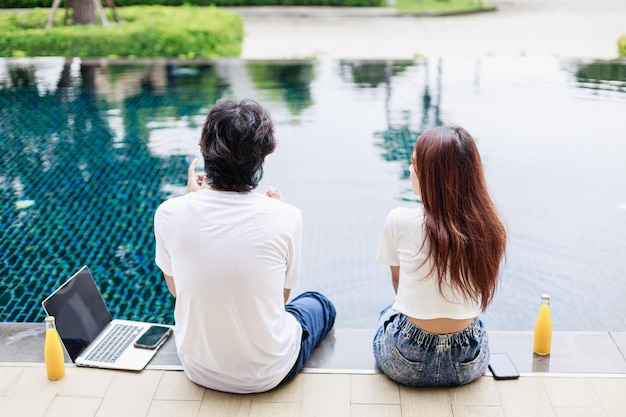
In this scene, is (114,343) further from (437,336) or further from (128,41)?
(128,41)

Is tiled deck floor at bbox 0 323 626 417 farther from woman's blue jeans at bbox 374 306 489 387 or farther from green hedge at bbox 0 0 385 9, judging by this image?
green hedge at bbox 0 0 385 9

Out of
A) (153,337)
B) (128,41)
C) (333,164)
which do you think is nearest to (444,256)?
(153,337)

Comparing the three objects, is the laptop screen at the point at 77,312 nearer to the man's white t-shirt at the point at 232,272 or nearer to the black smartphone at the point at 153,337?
the black smartphone at the point at 153,337

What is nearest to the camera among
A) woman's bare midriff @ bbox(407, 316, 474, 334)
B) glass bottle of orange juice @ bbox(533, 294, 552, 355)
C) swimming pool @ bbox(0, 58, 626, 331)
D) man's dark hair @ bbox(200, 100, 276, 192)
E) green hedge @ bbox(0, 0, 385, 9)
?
man's dark hair @ bbox(200, 100, 276, 192)

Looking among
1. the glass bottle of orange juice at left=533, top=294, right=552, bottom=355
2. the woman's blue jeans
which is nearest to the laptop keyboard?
the woman's blue jeans

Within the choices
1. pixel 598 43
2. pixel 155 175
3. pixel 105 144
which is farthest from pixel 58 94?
pixel 598 43

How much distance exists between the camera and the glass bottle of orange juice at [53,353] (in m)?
2.35

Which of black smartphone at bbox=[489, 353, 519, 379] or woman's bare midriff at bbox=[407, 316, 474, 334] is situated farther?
black smartphone at bbox=[489, 353, 519, 379]

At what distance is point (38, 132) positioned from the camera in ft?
18.7

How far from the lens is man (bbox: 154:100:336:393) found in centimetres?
210

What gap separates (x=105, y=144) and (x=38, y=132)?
0.65 meters

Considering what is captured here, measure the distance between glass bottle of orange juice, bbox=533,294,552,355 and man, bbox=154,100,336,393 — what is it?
2.89ft

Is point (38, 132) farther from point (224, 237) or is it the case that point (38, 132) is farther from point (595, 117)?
point (595, 117)

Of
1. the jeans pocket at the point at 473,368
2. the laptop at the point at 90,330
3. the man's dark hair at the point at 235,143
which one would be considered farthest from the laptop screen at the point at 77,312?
the jeans pocket at the point at 473,368
